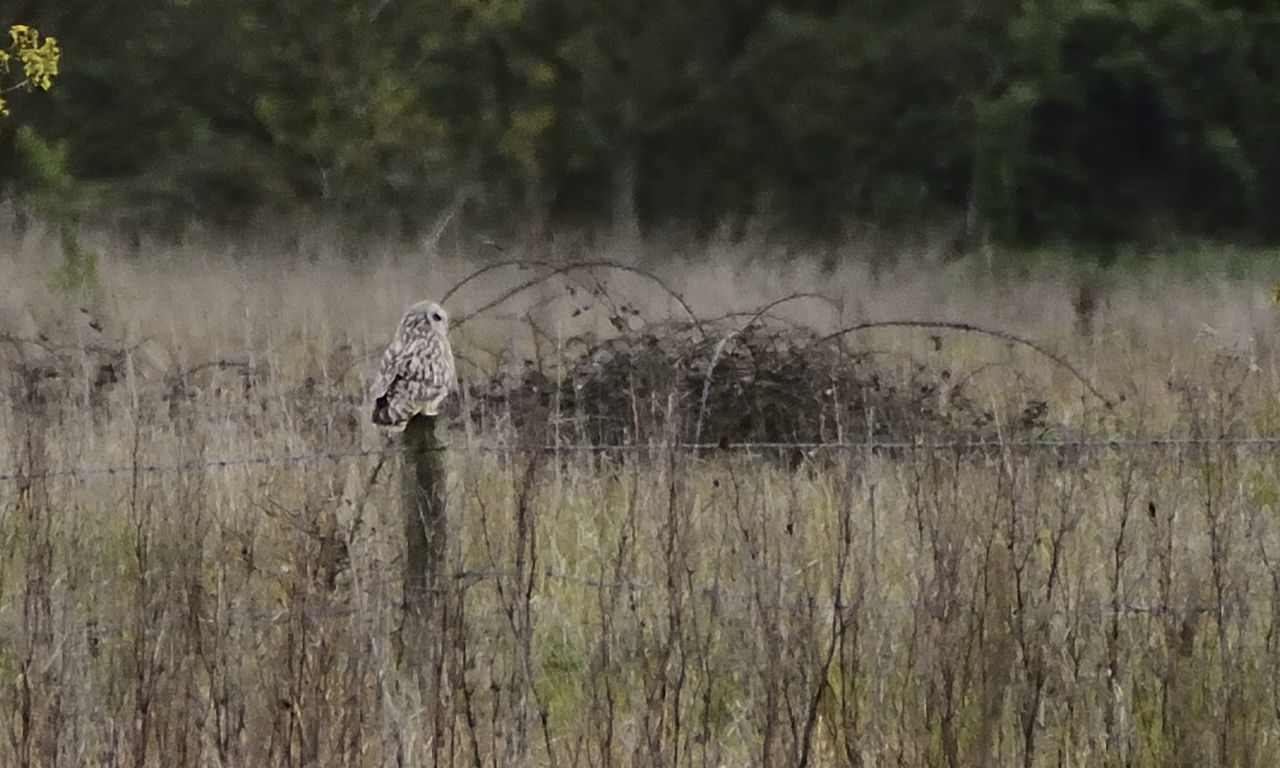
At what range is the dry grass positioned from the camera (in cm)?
366

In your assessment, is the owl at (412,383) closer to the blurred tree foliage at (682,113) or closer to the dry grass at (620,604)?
the dry grass at (620,604)

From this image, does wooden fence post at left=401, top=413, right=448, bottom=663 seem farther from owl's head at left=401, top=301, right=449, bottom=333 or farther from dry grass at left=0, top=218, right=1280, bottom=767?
owl's head at left=401, top=301, right=449, bottom=333

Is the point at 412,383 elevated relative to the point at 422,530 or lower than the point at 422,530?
elevated

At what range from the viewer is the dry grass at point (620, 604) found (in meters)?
3.66

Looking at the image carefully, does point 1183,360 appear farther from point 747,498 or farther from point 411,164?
point 411,164

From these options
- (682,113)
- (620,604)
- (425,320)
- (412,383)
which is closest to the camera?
(412,383)

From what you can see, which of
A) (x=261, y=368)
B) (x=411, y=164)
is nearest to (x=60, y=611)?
(x=261, y=368)

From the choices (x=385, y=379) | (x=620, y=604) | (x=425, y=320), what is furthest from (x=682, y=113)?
(x=385, y=379)

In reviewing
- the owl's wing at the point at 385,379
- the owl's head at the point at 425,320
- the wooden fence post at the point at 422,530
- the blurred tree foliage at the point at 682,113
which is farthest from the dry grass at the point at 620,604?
the blurred tree foliage at the point at 682,113

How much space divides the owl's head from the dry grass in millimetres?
439

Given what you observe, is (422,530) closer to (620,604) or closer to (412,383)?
(412,383)

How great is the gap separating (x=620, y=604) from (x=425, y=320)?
112cm

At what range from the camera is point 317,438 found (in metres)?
6.08

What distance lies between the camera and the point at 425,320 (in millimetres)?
4516
